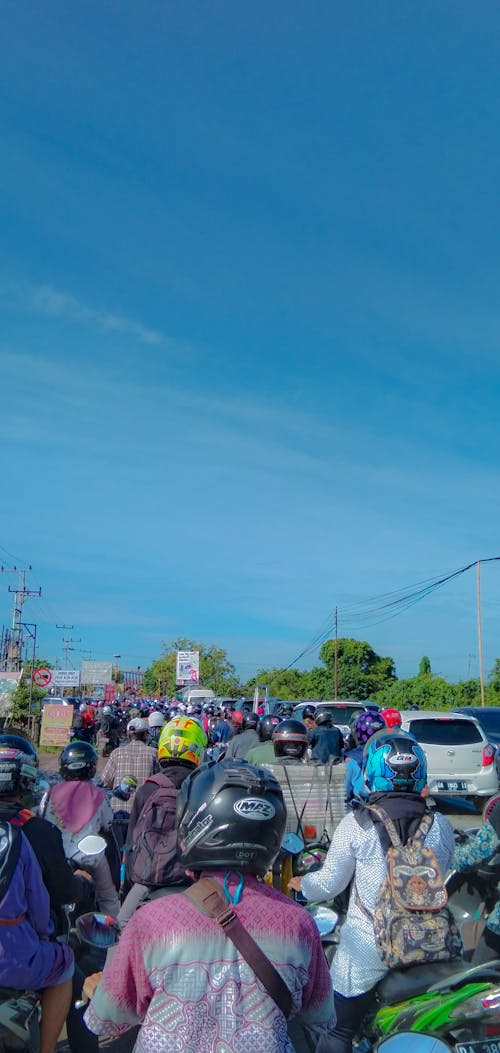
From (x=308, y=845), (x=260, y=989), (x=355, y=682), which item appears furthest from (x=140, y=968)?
(x=355, y=682)

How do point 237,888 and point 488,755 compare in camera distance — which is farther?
point 488,755

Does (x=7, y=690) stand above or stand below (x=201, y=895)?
above

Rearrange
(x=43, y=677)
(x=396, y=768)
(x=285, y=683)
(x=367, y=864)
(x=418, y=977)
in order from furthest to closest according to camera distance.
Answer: (x=285, y=683), (x=43, y=677), (x=396, y=768), (x=367, y=864), (x=418, y=977)

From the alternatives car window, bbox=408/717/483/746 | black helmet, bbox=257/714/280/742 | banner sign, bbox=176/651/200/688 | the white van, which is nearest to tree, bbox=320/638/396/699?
banner sign, bbox=176/651/200/688

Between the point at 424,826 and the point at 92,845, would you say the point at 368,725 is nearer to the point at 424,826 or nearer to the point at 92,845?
the point at 92,845

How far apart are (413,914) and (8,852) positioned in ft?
5.00

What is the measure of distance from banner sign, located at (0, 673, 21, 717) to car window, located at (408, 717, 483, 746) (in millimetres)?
16470

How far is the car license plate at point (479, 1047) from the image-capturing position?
9.23 ft

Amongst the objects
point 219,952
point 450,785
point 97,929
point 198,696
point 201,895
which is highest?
point 198,696

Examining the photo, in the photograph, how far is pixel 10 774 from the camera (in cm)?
376

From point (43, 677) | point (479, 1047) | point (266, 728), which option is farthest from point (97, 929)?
point (43, 677)

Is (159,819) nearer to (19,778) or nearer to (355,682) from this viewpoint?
(19,778)

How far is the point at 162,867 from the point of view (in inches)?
175

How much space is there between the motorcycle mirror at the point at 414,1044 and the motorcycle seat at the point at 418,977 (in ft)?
1.28
